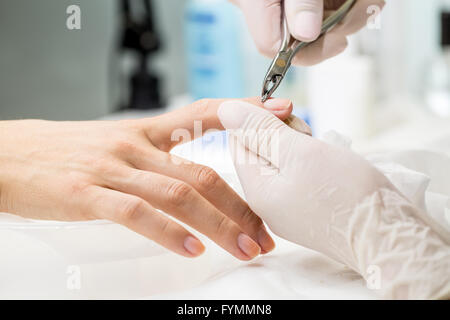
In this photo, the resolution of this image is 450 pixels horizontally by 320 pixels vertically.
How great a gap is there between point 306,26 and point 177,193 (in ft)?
0.96

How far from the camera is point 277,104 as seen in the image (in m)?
0.65

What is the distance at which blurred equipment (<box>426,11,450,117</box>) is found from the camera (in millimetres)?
1481

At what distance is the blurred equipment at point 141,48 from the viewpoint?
155 centimetres

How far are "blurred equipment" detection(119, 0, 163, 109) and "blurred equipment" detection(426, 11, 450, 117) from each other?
0.79 meters

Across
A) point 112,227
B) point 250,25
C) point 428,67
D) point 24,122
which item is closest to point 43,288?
point 112,227

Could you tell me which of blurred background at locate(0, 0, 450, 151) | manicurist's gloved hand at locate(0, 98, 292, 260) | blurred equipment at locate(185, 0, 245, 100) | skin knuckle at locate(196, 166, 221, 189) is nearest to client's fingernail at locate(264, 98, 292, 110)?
manicurist's gloved hand at locate(0, 98, 292, 260)

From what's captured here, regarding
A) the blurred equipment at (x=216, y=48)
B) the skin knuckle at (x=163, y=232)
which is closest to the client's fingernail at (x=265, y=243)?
the skin knuckle at (x=163, y=232)

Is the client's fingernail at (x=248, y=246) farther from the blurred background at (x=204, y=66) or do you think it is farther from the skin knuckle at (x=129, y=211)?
the blurred background at (x=204, y=66)

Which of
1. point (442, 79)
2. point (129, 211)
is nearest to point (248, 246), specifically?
point (129, 211)

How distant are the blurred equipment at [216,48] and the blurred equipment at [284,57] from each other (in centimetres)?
69

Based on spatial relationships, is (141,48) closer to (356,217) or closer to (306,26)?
(306,26)

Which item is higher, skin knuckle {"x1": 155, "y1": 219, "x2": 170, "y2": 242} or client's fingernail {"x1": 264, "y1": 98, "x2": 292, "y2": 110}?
client's fingernail {"x1": 264, "y1": 98, "x2": 292, "y2": 110}

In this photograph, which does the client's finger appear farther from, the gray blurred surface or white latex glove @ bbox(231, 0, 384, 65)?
the gray blurred surface

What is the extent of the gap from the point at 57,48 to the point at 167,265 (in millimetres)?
979
